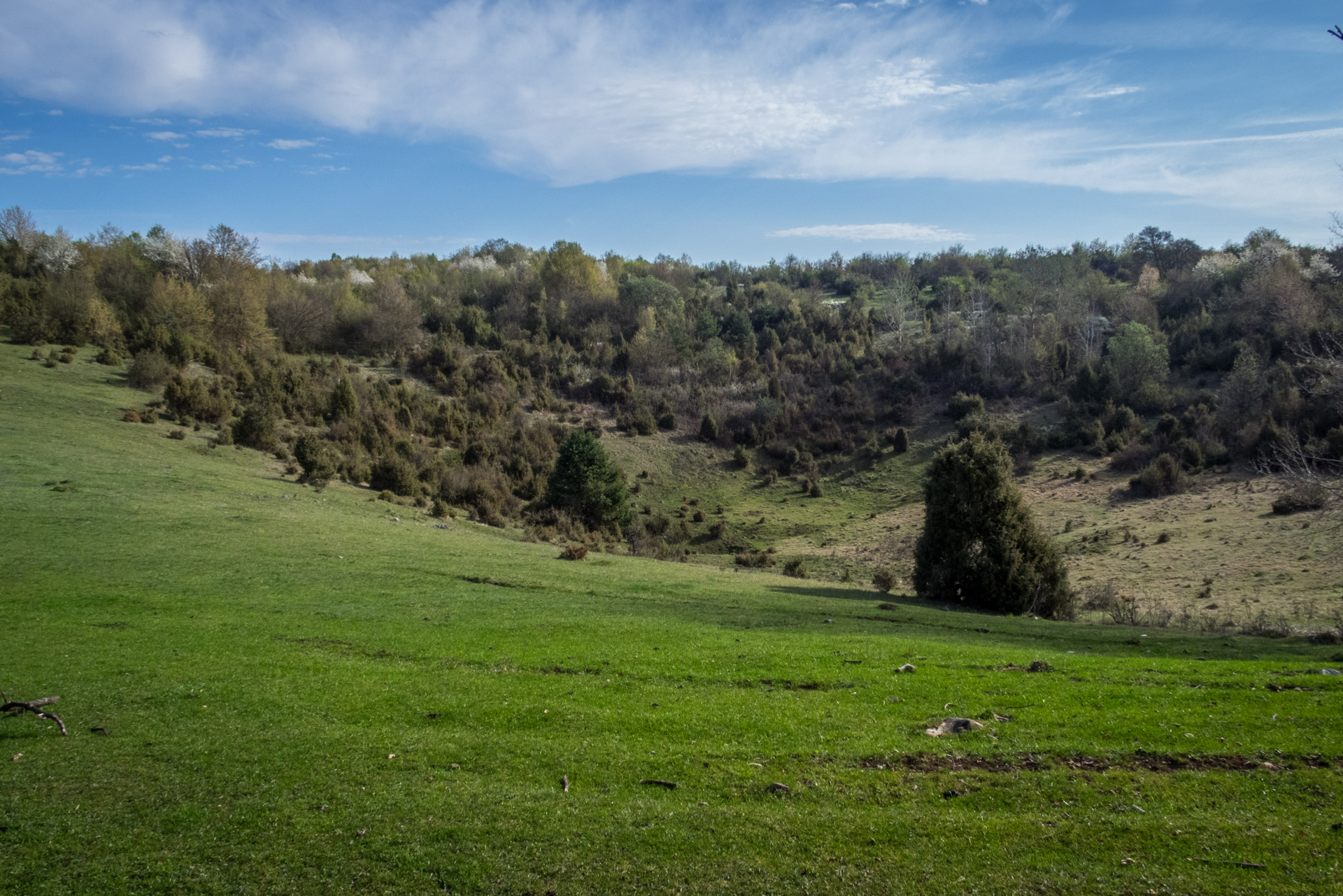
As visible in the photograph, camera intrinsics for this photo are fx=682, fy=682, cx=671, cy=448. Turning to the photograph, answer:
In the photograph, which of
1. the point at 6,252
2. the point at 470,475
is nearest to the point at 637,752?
the point at 470,475

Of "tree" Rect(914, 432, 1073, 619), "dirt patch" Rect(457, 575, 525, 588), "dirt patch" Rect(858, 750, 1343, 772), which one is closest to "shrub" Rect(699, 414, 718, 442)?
"tree" Rect(914, 432, 1073, 619)

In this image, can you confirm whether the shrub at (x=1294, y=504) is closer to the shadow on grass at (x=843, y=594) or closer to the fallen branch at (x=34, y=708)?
the shadow on grass at (x=843, y=594)

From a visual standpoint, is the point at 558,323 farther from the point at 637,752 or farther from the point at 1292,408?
the point at 637,752

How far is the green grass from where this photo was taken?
5656 millimetres

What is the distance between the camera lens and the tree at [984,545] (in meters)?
22.3

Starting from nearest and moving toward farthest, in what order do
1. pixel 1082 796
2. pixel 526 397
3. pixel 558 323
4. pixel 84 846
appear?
1. pixel 84 846
2. pixel 1082 796
3. pixel 526 397
4. pixel 558 323

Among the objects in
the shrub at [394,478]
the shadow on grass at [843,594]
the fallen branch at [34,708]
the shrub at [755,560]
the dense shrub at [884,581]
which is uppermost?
the fallen branch at [34,708]

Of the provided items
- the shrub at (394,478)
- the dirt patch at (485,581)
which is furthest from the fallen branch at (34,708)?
the shrub at (394,478)

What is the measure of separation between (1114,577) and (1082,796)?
27876 millimetres

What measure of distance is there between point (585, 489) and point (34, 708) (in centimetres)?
3278

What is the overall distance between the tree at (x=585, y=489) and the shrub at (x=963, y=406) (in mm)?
34634

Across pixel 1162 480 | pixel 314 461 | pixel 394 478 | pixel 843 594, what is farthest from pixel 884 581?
pixel 1162 480

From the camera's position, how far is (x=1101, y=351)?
65812mm

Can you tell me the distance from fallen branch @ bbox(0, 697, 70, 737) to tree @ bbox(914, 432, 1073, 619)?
2288 cm
